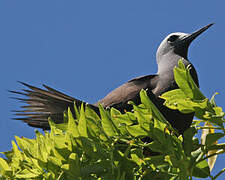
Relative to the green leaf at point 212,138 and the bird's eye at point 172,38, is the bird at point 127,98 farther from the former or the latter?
the green leaf at point 212,138

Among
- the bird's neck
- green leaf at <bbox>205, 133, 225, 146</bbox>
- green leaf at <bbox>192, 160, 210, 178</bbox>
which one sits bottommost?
green leaf at <bbox>192, 160, 210, 178</bbox>

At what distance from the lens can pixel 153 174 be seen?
1.85 m

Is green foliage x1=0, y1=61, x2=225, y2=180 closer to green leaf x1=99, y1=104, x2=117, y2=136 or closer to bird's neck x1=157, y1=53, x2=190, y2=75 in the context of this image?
green leaf x1=99, y1=104, x2=117, y2=136

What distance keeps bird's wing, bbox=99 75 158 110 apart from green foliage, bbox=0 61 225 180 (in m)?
2.62


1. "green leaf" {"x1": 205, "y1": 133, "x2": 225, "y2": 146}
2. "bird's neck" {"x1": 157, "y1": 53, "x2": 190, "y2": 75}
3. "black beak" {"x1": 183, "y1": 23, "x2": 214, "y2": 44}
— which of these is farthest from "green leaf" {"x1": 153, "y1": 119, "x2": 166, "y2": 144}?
"black beak" {"x1": 183, "y1": 23, "x2": 214, "y2": 44}

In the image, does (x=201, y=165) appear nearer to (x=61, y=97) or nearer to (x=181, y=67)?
(x=181, y=67)

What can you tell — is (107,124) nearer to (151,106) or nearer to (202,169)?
(151,106)

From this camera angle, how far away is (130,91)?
4.54m

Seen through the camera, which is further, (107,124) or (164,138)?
(107,124)

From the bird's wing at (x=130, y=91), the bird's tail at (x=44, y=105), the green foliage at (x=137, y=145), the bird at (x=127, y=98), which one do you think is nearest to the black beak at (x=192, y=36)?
the bird at (x=127, y=98)

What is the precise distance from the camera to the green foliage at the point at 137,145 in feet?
5.34

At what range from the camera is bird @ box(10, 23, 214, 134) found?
3.56 metres

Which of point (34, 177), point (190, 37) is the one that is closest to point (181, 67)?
point (34, 177)

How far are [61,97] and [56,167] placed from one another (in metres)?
1.74
